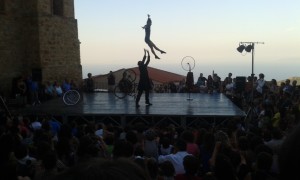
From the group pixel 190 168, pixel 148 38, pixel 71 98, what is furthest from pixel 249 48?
pixel 190 168

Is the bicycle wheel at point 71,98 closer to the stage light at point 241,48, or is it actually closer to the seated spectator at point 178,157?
the stage light at point 241,48

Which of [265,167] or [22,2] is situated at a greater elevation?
[22,2]

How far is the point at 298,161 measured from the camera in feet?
3.35

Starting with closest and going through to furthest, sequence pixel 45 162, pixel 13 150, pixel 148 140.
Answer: pixel 45 162
pixel 13 150
pixel 148 140

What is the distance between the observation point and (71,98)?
14.8 meters

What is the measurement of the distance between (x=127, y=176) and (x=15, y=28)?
19.4 metres

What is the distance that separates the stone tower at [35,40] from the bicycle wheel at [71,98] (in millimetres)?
4046

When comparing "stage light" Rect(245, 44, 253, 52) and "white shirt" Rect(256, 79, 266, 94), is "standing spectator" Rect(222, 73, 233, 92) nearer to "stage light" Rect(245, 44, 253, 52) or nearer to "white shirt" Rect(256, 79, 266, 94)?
"stage light" Rect(245, 44, 253, 52)

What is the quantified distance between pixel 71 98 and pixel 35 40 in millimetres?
5965

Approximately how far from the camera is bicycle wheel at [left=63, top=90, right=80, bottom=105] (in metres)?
14.7

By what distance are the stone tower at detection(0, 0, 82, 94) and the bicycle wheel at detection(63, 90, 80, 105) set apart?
405cm

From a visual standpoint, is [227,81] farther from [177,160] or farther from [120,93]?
[177,160]

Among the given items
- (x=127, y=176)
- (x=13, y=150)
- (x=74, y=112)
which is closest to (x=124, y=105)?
(x=74, y=112)

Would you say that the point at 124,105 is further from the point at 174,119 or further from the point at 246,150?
the point at 246,150
